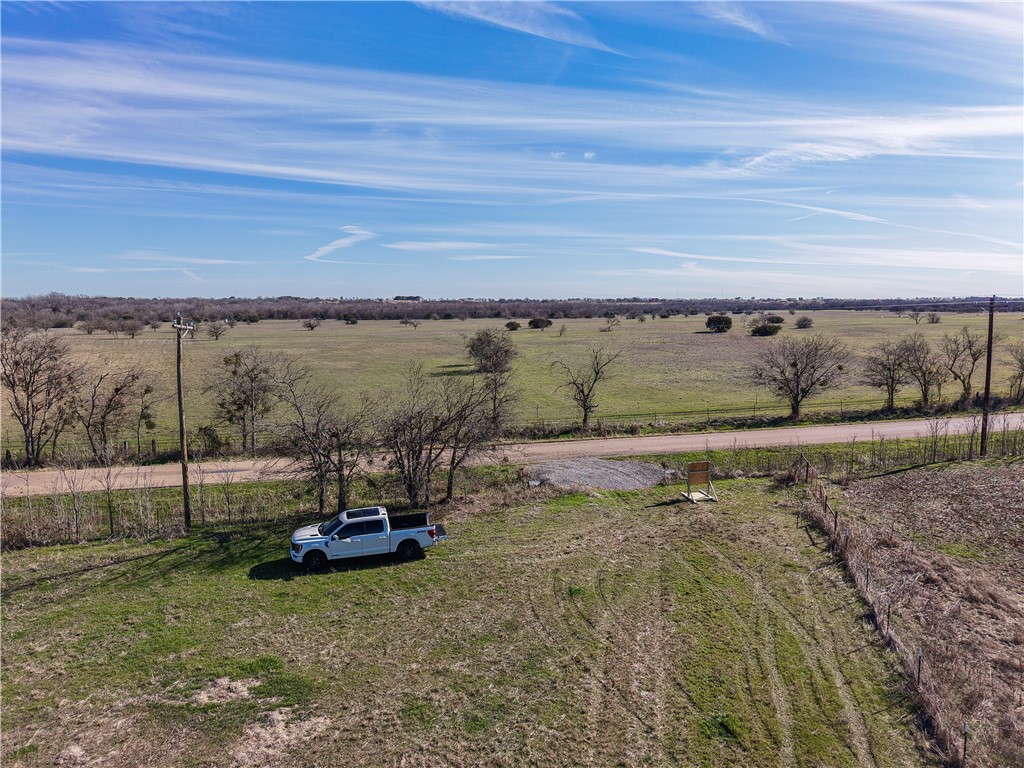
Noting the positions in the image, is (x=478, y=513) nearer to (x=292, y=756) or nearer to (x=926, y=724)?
(x=292, y=756)

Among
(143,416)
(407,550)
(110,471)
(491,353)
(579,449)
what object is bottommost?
(407,550)

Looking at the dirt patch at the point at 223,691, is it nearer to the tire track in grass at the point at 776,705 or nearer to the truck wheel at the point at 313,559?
the truck wheel at the point at 313,559

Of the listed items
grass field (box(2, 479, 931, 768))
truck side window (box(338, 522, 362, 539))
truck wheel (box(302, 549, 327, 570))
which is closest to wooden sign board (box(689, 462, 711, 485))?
grass field (box(2, 479, 931, 768))

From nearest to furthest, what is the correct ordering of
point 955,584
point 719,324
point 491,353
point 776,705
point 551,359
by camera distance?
1. point 776,705
2. point 955,584
3. point 491,353
4. point 551,359
5. point 719,324

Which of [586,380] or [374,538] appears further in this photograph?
[586,380]

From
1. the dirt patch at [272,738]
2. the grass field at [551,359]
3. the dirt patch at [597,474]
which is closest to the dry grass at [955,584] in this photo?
the dirt patch at [597,474]

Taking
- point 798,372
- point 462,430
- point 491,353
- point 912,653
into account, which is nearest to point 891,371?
point 798,372

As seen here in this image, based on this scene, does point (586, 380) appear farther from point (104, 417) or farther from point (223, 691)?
point (223, 691)
